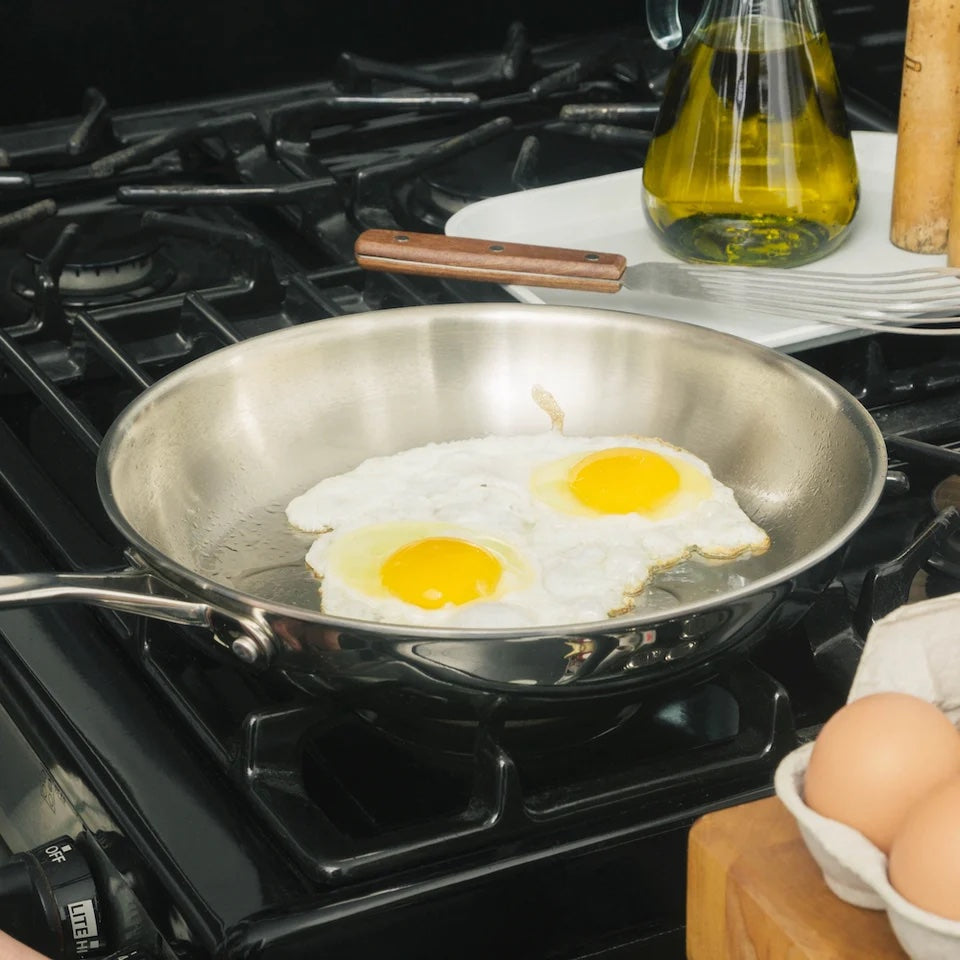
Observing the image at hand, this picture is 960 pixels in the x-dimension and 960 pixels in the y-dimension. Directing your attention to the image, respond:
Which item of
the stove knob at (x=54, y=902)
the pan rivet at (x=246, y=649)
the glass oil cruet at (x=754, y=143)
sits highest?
the glass oil cruet at (x=754, y=143)

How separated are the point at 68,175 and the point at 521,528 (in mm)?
726

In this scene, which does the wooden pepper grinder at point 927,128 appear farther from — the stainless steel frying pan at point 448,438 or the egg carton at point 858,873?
the egg carton at point 858,873

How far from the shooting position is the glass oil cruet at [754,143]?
3.40 ft

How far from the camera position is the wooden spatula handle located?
0.97 m

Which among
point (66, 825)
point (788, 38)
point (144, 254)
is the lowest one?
point (66, 825)

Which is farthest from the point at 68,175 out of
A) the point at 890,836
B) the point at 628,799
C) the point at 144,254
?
the point at 890,836

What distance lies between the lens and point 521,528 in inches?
30.7

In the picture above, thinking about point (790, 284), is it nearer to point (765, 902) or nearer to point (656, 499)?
point (656, 499)

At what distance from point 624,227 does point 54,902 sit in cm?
72

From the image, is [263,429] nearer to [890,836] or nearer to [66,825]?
[66,825]

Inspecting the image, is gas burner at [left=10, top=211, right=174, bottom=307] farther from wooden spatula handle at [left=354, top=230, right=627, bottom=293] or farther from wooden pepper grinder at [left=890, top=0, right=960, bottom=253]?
wooden pepper grinder at [left=890, top=0, right=960, bottom=253]

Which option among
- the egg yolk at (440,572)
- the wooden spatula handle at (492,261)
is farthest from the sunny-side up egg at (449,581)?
the wooden spatula handle at (492,261)

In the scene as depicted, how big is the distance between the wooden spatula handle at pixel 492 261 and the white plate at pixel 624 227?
0.06m

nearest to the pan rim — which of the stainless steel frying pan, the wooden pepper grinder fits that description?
the stainless steel frying pan
